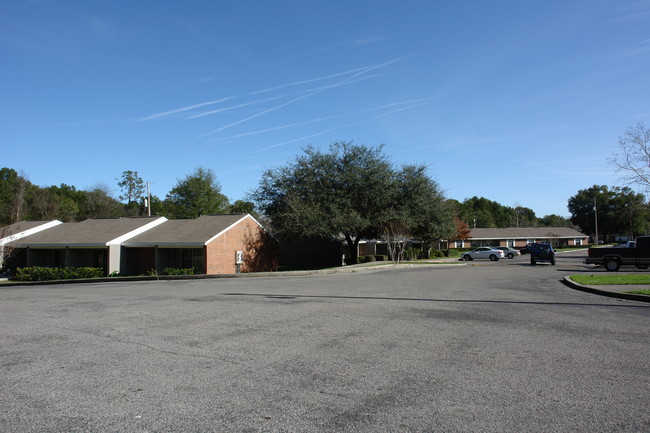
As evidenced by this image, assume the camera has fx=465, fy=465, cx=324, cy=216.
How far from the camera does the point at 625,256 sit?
1001 inches

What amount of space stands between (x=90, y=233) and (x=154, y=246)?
6.69m

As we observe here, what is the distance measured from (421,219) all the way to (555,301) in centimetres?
2573

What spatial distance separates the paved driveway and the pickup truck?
1650cm

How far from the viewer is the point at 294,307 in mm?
11828

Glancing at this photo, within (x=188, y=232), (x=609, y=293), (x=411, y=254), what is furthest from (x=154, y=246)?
(x=609, y=293)

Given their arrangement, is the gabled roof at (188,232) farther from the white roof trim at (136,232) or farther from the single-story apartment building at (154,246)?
the white roof trim at (136,232)

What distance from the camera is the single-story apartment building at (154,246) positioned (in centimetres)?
3384

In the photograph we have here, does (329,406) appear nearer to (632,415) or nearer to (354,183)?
(632,415)

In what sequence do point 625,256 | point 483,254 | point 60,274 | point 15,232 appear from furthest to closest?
point 483,254 < point 15,232 < point 60,274 < point 625,256

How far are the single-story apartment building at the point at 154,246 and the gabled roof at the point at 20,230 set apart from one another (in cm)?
41

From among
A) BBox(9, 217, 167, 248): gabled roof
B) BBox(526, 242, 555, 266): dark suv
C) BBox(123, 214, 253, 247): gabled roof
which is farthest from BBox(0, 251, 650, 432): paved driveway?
BBox(9, 217, 167, 248): gabled roof

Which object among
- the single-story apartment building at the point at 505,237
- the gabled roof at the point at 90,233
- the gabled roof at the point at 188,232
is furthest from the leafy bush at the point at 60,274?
the single-story apartment building at the point at 505,237

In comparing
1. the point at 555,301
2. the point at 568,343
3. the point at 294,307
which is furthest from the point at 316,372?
the point at 555,301

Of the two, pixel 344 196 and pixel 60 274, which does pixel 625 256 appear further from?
pixel 60 274
